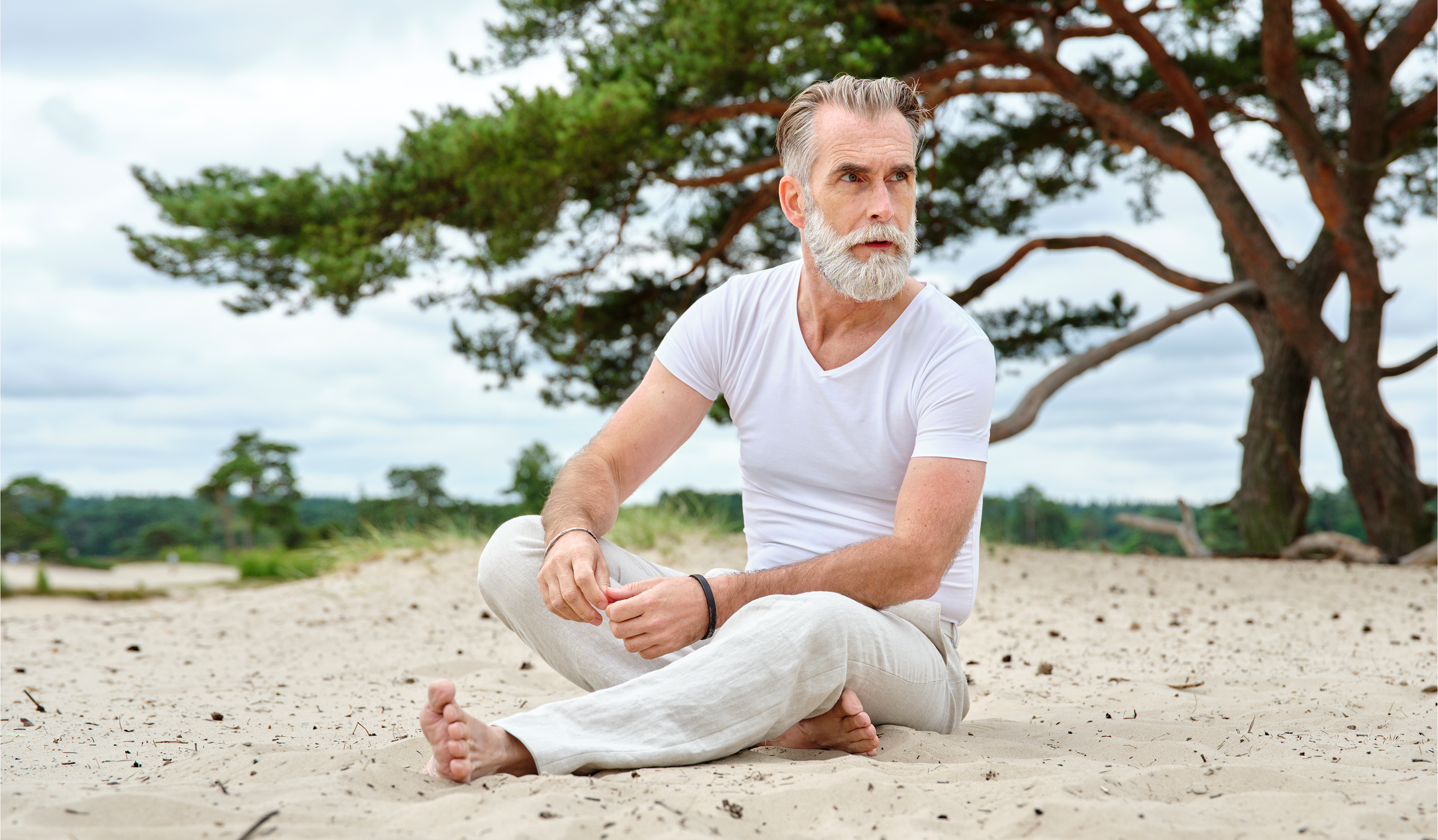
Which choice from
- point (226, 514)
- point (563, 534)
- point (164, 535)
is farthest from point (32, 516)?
point (563, 534)

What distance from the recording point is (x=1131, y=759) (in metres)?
2.33

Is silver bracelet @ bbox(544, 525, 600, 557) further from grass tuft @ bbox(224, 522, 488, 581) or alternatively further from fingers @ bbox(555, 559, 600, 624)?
grass tuft @ bbox(224, 522, 488, 581)

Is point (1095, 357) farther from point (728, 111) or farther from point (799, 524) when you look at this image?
point (799, 524)

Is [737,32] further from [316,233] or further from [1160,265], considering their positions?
[1160,265]

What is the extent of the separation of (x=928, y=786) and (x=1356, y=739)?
1378 mm

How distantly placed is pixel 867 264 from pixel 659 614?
101 centimetres

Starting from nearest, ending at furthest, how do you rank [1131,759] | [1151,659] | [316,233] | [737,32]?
[1131,759]
[1151,659]
[737,32]
[316,233]

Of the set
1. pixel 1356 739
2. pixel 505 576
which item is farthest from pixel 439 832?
pixel 1356 739

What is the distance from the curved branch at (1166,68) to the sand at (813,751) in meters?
3.91

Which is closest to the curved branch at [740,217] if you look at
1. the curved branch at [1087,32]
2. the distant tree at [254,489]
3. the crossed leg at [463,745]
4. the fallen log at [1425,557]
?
the curved branch at [1087,32]

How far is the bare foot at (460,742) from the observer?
1915 mm

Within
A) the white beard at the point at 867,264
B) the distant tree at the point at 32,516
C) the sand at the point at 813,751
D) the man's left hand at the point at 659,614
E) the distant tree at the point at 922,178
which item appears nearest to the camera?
the sand at the point at 813,751

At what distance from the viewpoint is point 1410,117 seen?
871cm

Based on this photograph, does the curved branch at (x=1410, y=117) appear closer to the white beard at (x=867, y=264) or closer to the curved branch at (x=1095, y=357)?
the curved branch at (x=1095, y=357)
